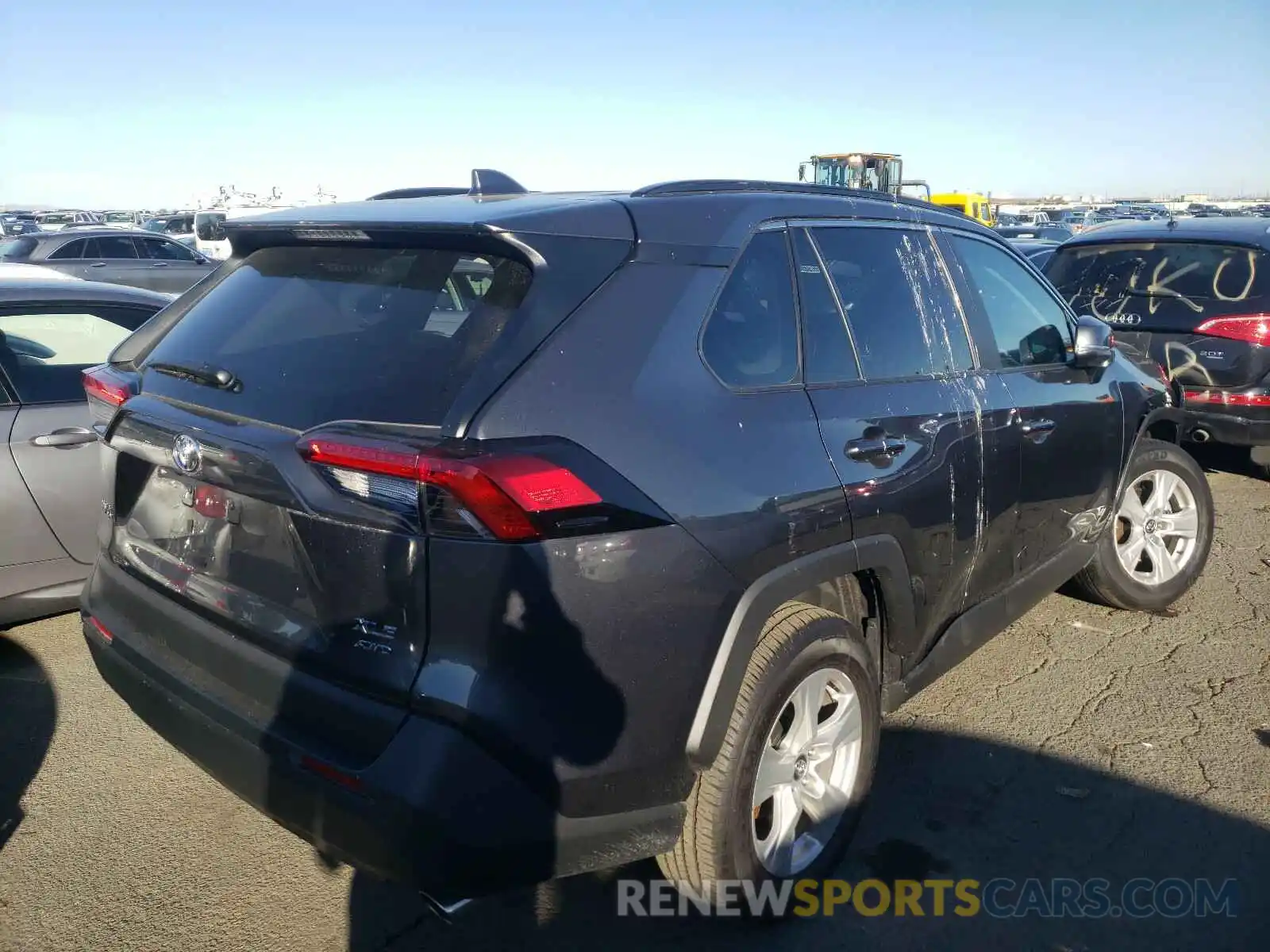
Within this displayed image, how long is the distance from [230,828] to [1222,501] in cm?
627

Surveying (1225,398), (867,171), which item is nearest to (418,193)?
(1225,398)

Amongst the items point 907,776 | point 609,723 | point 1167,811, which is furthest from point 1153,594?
point 609,723

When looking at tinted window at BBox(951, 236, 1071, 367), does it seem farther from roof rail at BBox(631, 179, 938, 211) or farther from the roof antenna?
the roof antenna

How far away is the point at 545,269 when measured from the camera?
2148mm

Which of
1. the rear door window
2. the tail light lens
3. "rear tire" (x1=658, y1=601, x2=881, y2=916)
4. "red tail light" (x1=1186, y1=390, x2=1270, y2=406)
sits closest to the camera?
"rear tire" (x1=658, y1=601, x2=881, y2=916)

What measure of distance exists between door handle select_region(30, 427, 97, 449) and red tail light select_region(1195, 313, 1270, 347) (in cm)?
629

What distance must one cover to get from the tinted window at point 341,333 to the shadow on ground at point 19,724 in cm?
153

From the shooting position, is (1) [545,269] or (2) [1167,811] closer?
(1) [545,269]

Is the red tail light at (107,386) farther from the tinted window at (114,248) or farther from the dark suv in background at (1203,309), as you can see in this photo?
the tinted window at (114,248)

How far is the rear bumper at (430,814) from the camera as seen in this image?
1.92m

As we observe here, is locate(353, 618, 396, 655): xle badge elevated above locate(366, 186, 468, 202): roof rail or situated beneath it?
situated beneath

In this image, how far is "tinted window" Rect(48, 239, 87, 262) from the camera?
14.6 meters

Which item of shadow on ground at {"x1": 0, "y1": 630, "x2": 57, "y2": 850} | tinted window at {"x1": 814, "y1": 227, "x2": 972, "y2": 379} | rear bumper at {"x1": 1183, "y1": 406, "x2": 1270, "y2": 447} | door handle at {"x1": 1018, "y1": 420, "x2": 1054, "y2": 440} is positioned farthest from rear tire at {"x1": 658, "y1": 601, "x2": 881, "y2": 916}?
rear bumper at {"x1": 1183, "y1": 406, "x2": 1270, "y2": 447}

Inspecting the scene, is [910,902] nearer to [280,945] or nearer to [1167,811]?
[1167,811]
